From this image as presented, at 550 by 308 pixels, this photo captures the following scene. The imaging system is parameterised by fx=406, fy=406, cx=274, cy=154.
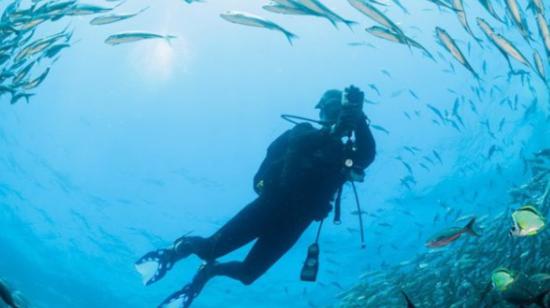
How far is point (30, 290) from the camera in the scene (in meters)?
42.1

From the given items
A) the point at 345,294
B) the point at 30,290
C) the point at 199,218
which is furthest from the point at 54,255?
the point at 345,294

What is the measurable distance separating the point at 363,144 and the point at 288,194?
1344 mm

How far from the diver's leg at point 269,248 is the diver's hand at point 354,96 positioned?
2055 millimetres

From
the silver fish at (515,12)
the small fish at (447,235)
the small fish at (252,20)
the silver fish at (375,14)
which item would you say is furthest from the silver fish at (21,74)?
the silver fish at (515,12)

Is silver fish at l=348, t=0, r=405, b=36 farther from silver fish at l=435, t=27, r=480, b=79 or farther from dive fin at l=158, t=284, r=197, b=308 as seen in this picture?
dive fin at l=158, t=284, r=197, b=308

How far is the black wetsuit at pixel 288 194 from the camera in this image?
608cm

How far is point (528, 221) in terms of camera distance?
3.58 m

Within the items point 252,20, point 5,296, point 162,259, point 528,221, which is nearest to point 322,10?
point 252,20

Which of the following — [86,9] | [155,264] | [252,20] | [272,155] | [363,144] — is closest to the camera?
[252,20]

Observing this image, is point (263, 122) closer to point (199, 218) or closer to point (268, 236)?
point (199, 218)

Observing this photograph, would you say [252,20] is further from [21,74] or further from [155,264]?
[155,264]

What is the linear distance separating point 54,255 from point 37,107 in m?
17.9

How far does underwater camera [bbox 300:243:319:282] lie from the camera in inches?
245

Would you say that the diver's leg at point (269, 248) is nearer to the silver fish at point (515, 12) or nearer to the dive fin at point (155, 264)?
the dive fin at point (155, 264)
